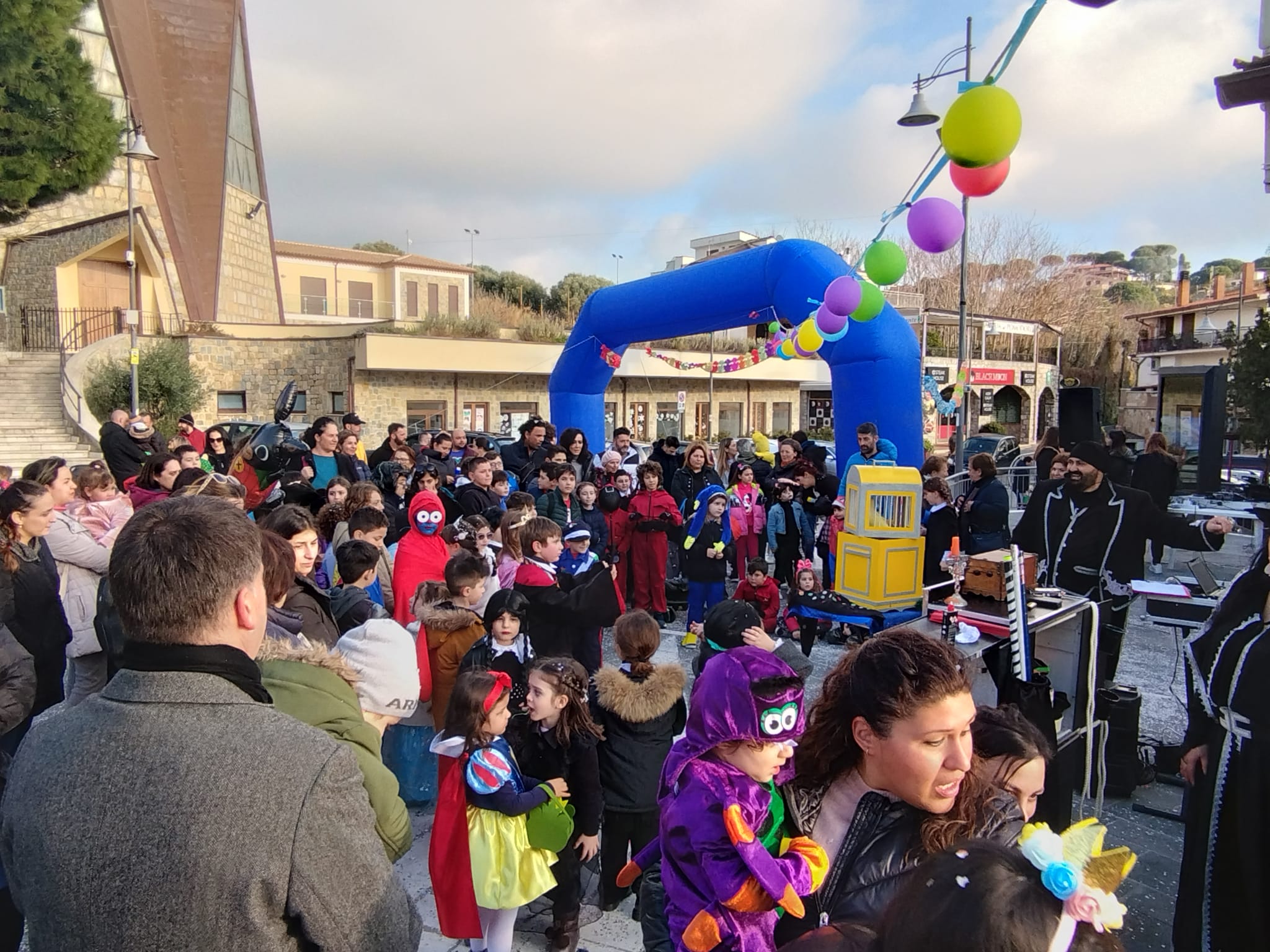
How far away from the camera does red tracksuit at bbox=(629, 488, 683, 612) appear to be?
25.0ft

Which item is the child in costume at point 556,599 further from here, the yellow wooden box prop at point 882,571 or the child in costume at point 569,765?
the yellow wooden box prop at point 882,571

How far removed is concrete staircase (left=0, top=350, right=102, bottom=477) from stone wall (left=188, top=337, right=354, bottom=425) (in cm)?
471

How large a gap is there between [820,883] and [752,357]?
11896mm

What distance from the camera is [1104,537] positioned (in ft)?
16.3

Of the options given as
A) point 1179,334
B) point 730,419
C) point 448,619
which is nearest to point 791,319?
point 448,619

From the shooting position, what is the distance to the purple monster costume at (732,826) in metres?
1.75

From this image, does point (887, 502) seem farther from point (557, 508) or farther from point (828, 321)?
point (557, 508)

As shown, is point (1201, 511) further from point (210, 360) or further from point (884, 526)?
point (210, 360)

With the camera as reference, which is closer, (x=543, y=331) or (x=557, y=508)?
(x=557, y=508)

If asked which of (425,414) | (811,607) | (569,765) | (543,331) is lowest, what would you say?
(811,607)

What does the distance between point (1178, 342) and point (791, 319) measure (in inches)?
1575

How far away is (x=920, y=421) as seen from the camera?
9.03m

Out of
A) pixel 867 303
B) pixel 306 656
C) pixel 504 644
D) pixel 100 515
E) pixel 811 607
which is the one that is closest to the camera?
pixel 306 656

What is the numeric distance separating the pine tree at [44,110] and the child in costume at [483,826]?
26.7 meters
